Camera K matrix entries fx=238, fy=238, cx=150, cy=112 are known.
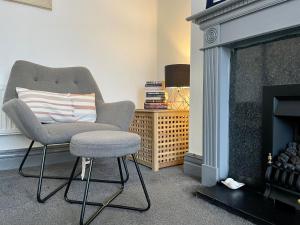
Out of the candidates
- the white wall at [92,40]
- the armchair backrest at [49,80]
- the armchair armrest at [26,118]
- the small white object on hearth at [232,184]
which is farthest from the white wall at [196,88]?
the armchair armrest at [26,118]

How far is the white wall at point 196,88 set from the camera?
5.74ft

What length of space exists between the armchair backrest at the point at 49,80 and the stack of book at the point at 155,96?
0.44m

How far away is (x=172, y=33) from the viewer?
2449 millimetres

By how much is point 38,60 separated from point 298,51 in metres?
1.91

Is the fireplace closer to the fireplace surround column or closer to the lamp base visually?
the fireplace surround column

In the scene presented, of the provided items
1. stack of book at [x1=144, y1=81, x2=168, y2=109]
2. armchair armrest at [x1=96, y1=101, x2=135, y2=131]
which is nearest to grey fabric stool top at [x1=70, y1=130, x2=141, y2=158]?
armchair armrest at [x1=96, y1=101, x2=135, y2=131]

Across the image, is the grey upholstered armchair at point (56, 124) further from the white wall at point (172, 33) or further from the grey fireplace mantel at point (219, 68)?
the white wall at point (172, 33)

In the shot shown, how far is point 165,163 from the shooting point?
6.33 feet

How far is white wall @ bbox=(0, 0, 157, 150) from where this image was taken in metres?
1.95

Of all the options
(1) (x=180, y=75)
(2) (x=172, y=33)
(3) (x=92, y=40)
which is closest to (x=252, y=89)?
(1) (x=180, y=75)

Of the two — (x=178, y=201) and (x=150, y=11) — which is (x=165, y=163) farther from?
(x=150, y=11)

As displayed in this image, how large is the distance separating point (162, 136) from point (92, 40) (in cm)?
118

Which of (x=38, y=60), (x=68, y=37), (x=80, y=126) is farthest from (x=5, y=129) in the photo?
(x=68, y=37)

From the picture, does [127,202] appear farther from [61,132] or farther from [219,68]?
[219,68]
